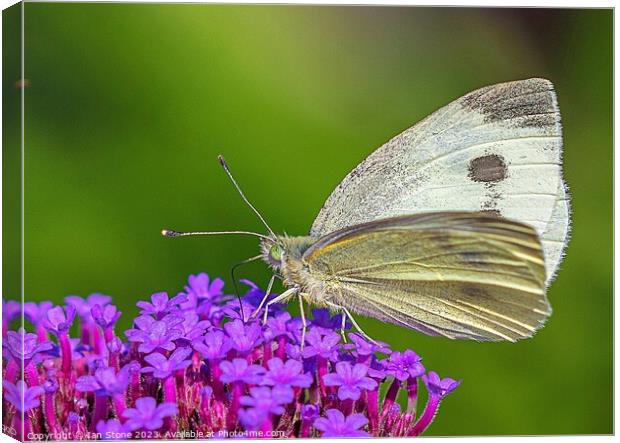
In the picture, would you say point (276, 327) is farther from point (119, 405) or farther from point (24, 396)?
point (24, 396)

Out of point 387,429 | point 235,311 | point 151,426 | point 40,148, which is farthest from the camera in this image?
point 40,148

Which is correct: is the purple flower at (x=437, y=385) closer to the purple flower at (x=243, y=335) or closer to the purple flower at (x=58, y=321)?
the purple flower at (x=243, y=335)

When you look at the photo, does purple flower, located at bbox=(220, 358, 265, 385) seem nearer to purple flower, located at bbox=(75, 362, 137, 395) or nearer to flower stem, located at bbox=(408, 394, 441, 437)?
purple flower, located at bbox=(75, 362, 137, 395)

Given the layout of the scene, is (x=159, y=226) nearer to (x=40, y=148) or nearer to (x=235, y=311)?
(x=40, y=148)

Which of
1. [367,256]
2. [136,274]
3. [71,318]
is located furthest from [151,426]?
[136,274]

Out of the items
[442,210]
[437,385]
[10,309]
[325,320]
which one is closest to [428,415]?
[437,385]

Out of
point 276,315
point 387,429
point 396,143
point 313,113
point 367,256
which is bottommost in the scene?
point 387,429

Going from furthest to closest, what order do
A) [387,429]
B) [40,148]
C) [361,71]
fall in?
[361,71] < [40,148] < [387,429]
